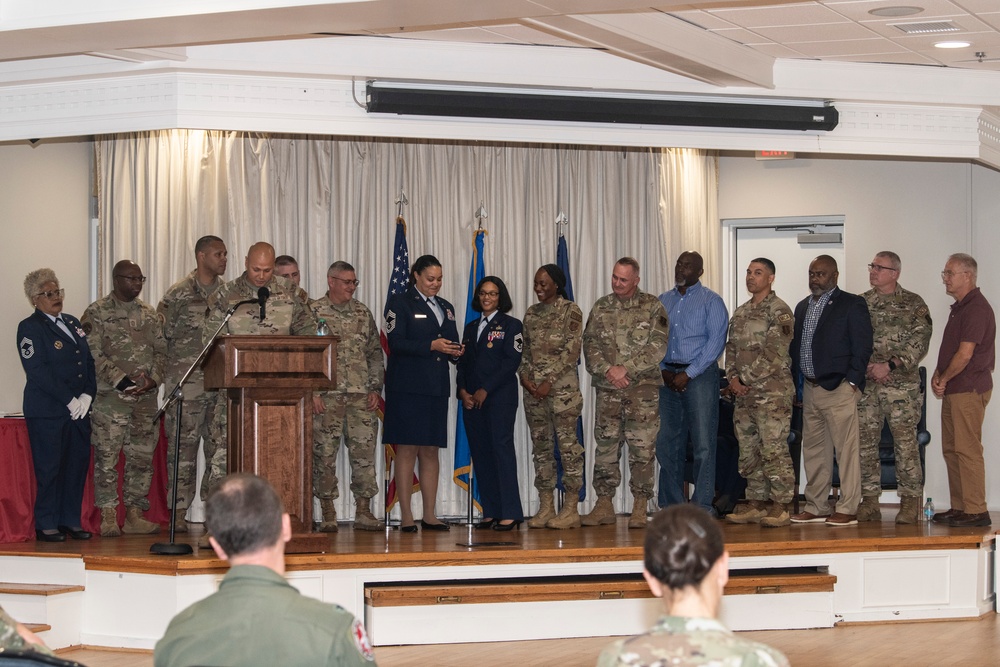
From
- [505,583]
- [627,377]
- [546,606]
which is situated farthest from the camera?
[627,377]

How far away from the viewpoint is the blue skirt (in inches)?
294

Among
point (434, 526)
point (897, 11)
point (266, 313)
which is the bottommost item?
point (434, 526)

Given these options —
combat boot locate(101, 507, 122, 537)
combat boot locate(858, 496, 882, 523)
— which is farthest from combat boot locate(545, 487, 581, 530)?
combat boot locate(101, 507, 122, 537)

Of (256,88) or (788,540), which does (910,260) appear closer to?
(788,540)

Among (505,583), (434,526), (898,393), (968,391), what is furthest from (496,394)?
(968,391)

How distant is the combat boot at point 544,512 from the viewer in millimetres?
7625

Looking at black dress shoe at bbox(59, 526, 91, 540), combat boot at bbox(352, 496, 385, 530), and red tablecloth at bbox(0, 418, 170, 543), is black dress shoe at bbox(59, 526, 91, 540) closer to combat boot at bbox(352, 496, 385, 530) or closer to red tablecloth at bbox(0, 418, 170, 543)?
red tablecloth at bbox(0, 418, 170, 543)

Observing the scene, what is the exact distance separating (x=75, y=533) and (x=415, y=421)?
2.13 m

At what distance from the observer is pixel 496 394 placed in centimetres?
762

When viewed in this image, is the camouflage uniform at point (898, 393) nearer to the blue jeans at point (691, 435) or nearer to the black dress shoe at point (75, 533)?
the blue jeans at point (691, 435)

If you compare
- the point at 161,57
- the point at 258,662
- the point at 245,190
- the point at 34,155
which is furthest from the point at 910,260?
the point at 258,662

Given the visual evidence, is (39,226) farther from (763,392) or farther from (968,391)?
(968,391)

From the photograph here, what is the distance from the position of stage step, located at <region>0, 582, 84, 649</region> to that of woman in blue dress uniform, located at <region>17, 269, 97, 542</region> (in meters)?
0.82

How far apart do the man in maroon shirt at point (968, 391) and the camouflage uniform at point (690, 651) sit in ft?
19.2
